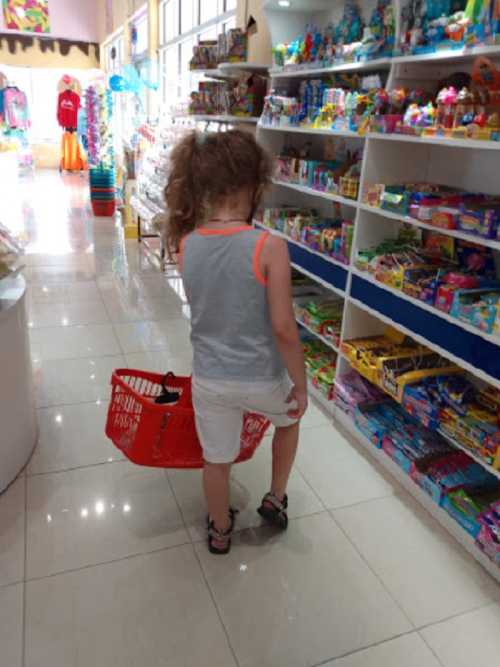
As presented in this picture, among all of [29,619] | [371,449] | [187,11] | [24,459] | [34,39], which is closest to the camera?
[29,619]

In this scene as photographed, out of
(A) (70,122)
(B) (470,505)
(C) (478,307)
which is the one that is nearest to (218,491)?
(B) (470,505)

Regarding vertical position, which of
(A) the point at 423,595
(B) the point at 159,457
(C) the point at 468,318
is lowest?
(A) the point at 423,595

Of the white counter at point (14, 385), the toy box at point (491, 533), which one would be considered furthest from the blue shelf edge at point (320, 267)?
the white counter at point (14, 385)

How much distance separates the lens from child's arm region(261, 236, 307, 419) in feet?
4.99

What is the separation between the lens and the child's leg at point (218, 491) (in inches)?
75.0

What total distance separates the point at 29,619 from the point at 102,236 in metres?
5.94

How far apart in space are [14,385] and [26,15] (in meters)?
13.6

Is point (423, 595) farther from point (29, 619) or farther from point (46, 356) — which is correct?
point (46, 356)

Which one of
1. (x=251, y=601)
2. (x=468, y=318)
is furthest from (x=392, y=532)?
(x=468, y=318)

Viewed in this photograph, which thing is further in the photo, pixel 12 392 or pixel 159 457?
pixel 12 392

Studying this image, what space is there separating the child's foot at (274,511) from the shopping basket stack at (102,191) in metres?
7.15

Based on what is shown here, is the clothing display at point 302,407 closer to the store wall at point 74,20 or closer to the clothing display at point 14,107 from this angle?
the clothing display at point 14,107

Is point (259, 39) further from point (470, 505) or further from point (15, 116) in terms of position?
point (15, 116)

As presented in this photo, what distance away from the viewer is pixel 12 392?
2.31 meters
